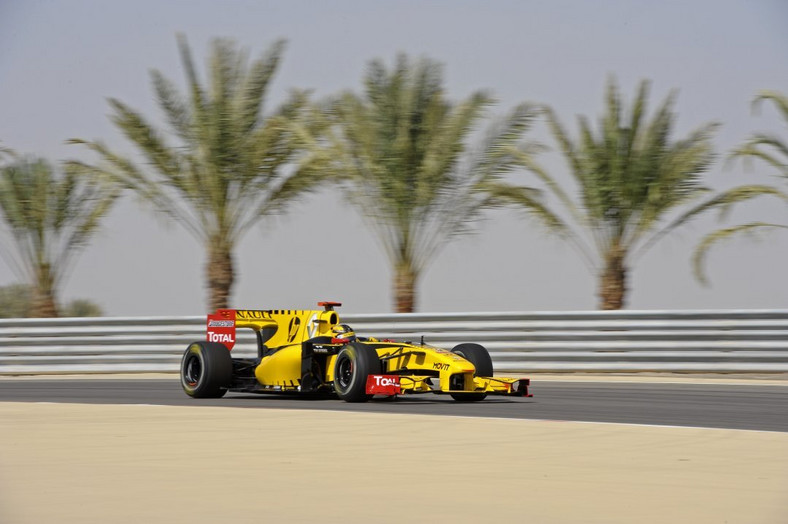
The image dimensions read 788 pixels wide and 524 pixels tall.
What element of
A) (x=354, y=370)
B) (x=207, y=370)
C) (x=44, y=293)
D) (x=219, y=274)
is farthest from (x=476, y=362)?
(x=44, y=293)

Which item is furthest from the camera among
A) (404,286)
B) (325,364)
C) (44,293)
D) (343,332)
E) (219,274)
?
A: (44,293)

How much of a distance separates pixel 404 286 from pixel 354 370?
11957 mm

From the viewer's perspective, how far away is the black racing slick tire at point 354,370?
13.5 metres

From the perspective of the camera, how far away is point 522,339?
19.3 metres

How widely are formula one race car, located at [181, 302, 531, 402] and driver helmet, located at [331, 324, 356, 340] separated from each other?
0.5 inches

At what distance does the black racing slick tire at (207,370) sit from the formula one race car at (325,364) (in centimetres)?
1

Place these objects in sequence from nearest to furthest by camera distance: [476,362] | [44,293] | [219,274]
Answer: [476,362] < [219,274] < [44,293]

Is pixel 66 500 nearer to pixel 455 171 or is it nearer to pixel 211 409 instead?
pixel 211 409

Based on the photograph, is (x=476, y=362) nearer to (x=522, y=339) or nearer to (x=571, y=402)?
(x=571, y=402)

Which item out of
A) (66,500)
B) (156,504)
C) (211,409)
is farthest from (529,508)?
(211,409)

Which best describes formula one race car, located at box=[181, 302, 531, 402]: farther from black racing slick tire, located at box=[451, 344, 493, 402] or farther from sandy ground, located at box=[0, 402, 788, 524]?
sandy ground, located at box=[0, 402, 788, 524]

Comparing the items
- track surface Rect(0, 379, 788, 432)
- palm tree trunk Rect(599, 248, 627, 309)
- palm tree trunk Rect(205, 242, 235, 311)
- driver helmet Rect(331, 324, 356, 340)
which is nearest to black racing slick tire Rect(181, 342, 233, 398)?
track surface Rect(0, 379, 788, 432)

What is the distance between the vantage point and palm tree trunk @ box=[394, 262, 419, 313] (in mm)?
25391

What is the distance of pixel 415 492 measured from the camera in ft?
24.0
